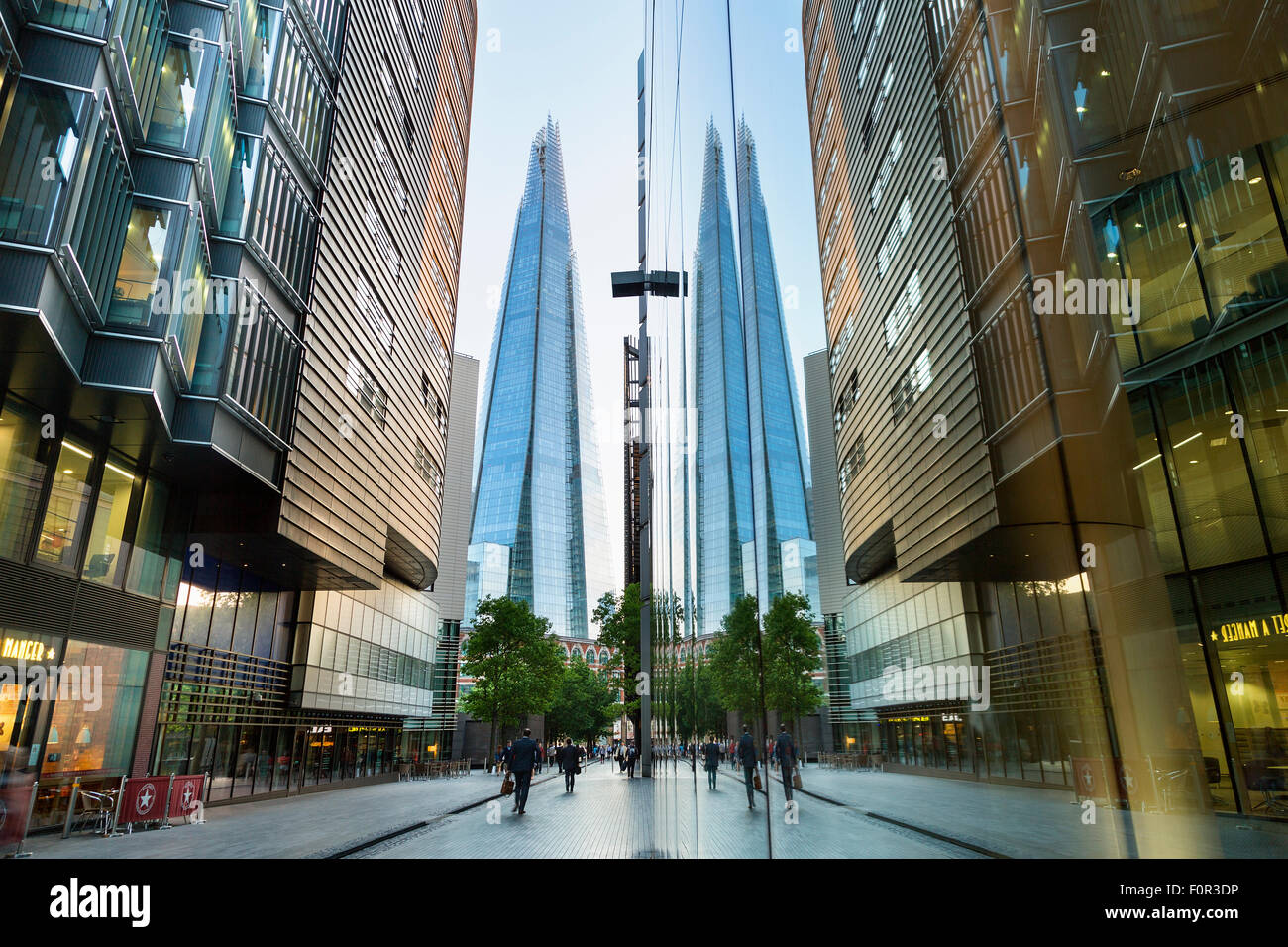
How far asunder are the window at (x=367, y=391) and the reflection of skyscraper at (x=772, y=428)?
19.6 meters

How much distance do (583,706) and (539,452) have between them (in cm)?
5797

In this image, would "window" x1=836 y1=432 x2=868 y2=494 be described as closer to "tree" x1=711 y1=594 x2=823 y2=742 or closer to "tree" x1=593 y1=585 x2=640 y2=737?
"tree" x1=711 y1=594 x2=823 y2=742

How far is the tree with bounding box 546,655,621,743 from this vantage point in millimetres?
76938

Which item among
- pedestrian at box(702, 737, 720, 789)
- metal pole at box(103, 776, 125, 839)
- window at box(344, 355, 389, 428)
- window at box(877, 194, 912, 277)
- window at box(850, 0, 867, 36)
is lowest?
metal pole at box(103, 776, 125, 839)

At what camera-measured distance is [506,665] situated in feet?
134

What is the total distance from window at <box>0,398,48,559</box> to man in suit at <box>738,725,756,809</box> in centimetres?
1362

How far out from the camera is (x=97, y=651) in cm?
1509

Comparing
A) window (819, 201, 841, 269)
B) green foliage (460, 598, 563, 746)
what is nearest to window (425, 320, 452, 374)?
green foliage (460, 598, 563, 746)

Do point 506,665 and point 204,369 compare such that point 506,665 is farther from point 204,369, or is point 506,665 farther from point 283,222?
point 204,369

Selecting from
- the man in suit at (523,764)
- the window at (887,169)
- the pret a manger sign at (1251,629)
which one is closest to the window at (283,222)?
the man in suit at (523,764)

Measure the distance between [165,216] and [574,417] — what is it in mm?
127160

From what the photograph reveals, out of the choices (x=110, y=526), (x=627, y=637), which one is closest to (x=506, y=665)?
(x=627, y=637)

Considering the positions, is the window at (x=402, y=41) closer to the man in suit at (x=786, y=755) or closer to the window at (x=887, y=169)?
the window at (x=887, y=169)

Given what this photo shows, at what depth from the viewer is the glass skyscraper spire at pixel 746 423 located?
12.8ft
